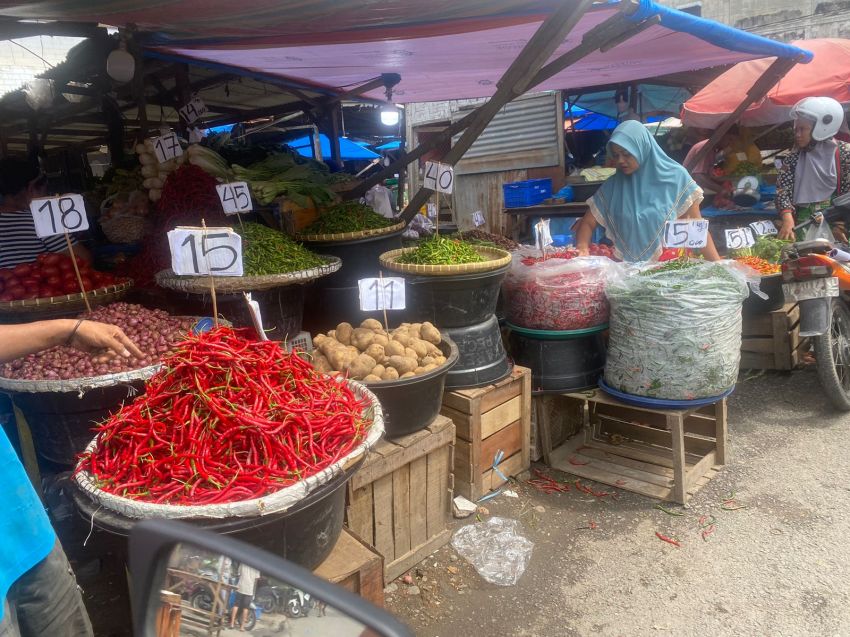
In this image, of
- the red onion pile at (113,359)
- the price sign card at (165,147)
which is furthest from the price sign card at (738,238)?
the price sign card at (165,147)

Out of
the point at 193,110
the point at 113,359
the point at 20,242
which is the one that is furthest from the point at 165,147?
the point at 113,359

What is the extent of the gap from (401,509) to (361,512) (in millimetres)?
269

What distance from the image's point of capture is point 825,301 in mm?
4211

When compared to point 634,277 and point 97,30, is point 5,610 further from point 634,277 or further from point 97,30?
point 97,30

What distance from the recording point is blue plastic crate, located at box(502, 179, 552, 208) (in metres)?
9.40

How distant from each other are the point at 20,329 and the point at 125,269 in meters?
2.87

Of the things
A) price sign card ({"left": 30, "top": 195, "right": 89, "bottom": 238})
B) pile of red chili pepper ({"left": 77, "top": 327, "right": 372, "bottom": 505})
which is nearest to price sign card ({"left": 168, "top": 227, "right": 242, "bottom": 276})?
pile of red chili pepper ({"left": 77, "top": 327, "right": 372, "bottom": 505})

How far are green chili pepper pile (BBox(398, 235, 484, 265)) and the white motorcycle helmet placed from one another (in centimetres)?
391

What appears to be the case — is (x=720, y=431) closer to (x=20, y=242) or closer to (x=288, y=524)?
(x=288, y=524)

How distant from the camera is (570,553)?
9.88 feet

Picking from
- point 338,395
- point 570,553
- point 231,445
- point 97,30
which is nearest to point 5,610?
point 231,445

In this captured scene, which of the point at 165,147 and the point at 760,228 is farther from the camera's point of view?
the point at 760,228

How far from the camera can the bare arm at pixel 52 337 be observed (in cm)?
159

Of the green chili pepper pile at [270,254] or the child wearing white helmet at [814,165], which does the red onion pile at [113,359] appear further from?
the child wearing white helmet at [814,165]
